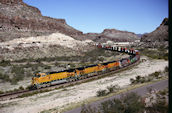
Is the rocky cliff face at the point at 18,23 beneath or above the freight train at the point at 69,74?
above

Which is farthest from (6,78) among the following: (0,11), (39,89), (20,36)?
(0,11)

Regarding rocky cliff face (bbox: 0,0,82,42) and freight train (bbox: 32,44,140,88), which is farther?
rocky cliff face (bbox: 0,0,82,42)

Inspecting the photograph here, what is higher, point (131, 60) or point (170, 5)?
point (170, 5)

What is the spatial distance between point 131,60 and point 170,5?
3976cm

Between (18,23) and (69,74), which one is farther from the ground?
(18,23)

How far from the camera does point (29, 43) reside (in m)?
65.3

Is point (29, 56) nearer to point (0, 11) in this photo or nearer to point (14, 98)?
point (0, 11)

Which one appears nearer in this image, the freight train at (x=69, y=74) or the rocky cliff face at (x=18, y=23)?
the freight train at (x=69, y=74)

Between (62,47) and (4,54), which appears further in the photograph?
(62,47)

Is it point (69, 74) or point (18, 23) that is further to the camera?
point (18, 23)

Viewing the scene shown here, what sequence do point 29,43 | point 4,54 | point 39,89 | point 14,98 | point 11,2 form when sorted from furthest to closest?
point 11,2
point 29,43
point 4,54
point 39,89
point 14,98

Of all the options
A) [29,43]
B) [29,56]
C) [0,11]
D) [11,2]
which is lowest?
[29,56]

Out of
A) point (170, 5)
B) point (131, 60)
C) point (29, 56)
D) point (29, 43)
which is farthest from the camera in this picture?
point (29, 43)

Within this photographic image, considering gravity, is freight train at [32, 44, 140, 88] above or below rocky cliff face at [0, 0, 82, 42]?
below
